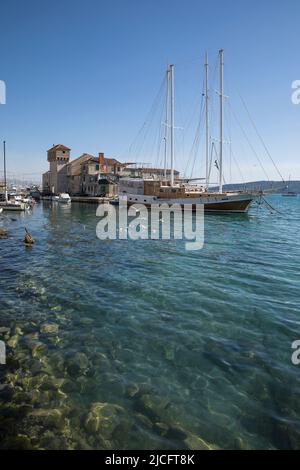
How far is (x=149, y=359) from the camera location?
7723mm

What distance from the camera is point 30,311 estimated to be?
Answer: 34.4 ft

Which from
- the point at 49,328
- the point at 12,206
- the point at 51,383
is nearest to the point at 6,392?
the point at 51,383

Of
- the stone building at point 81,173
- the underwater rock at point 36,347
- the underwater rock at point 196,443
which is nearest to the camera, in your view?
the underwater rock at point 196,443

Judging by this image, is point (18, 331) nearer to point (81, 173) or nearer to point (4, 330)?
point (4, 330)

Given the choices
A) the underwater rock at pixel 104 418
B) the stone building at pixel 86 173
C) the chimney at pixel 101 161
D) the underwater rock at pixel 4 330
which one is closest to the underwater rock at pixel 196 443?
the underwater rock at pixel 104 418

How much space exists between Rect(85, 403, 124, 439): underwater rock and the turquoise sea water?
0.02 metres

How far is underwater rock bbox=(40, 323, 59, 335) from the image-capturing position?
9.02m

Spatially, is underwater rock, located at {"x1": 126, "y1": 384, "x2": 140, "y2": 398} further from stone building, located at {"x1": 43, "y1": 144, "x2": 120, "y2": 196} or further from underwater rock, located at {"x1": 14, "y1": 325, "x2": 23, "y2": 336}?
stone building, located at {"x1": 43, "y1": 144, "x2": 120, "y2": 196}

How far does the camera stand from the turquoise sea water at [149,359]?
549 centimetres

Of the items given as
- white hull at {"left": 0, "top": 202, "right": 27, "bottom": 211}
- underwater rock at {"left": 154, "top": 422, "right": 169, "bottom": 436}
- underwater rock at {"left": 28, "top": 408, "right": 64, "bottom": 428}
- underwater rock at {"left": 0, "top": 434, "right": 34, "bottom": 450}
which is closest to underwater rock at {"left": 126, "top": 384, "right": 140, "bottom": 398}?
underwater rock at {"left": 154, "top": 422, "right": 169, "bottom": 436}

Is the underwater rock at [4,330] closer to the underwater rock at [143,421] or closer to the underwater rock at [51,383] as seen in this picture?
the underwater rock at [51,383]

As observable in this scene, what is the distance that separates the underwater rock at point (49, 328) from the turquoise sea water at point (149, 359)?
0.20ft

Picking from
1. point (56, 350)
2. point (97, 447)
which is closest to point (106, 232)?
point (56, 350)
